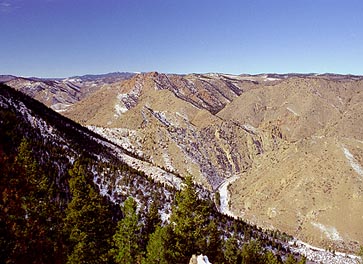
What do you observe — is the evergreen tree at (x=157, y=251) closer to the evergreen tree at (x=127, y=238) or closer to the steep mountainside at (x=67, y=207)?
the steep mountainside at (x=67, y=207)

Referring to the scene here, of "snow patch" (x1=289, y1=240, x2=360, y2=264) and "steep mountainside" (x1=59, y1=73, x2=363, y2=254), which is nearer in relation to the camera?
"snow patch" (x1=289, y1=240, x2=360, y2=264)

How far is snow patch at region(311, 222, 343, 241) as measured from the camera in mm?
92094

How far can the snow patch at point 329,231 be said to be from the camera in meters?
92.1

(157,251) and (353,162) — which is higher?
(353,162)

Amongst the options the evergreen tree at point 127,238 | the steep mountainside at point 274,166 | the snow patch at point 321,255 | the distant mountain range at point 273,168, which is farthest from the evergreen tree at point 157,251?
the distant mountain range at point 273,168

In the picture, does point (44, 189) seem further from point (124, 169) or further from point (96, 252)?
point (124, 169)

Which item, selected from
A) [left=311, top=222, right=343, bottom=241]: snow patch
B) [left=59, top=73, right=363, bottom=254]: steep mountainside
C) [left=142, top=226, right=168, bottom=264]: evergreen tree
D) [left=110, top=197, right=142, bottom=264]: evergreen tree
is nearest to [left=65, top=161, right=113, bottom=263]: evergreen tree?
[left=110, top=197, right=142, bottom=264]: evergreen tree

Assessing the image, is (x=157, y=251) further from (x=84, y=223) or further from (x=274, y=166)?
(x=274, y=166)

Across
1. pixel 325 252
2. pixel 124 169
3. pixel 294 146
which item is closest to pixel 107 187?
pixel 124 169

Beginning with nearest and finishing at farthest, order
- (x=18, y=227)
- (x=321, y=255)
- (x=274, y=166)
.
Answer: (x=18, y=227)
(x=321, y=255)
(x=274, y=166)

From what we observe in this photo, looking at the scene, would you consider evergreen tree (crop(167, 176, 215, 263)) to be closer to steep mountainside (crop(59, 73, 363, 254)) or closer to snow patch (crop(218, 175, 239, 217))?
steep mountainside (crop(59, 73, 363, 254))

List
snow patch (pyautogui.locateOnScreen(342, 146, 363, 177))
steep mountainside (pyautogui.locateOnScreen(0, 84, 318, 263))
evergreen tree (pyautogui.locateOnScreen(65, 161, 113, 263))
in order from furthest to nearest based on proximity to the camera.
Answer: snow patch (pyautogui.locateOnScreen(342, 146, 363, 177)), evergreen tree (pyautogui.locateOnScreen(65, 161, 113, 263)), steep mountainside (pyautogui.locateOnScreen(0, 84, 318, 263))

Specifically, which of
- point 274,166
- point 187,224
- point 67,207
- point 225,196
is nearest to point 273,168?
point 274,166

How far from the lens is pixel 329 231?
9406 centimetres
